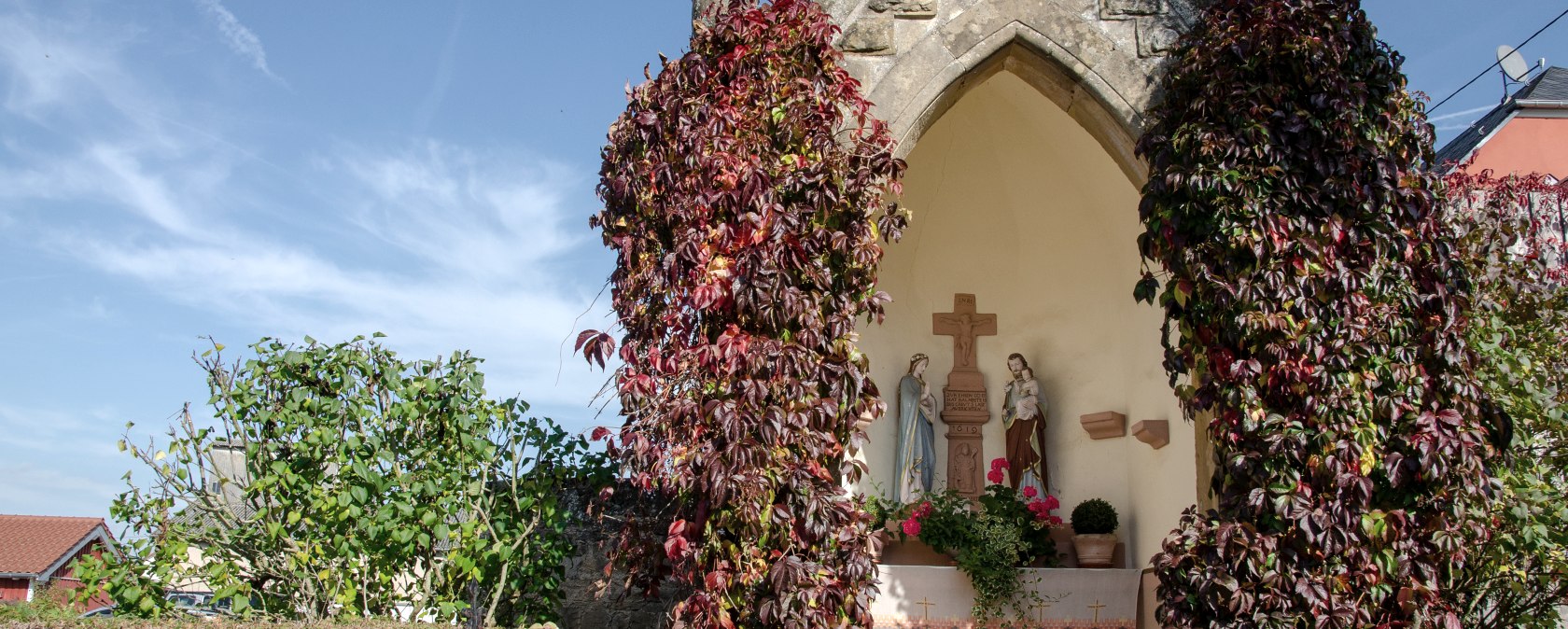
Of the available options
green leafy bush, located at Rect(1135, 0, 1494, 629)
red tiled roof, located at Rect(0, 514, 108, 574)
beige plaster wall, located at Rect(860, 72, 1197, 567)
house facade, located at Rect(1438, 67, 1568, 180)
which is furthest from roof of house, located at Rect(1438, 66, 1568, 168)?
red tiled roof, located at Rect(0, 514, 108, 574)

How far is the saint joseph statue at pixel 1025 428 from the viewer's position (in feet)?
22.2

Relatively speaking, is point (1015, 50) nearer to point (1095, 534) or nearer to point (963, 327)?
point (963, 327)

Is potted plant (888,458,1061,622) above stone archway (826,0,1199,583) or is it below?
below

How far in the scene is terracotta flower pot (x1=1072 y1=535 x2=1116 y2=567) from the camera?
6.25m

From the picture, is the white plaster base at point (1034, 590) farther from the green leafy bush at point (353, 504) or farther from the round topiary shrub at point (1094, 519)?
the green leafy bush at point (353, 504)

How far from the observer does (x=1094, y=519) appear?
20.7 feet

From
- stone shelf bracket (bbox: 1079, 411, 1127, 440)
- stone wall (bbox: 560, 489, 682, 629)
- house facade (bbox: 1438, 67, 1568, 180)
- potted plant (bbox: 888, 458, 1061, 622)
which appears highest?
house facade (bbox: 1438, 67, 1568, 180)

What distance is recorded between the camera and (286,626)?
420 centimetres

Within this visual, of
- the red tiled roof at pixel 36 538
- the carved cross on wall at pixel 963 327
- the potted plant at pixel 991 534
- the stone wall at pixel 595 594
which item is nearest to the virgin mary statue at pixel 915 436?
the carved cross on wall at pixel 963 327

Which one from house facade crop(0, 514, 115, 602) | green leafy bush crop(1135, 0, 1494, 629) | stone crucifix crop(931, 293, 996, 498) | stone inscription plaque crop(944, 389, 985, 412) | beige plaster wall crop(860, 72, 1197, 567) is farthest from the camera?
house facade crop(0, 514, 115, 602)

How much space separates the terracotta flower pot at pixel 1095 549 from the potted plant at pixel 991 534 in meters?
0.14

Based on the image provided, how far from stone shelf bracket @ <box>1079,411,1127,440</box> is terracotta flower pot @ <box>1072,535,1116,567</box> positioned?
61 centimetres

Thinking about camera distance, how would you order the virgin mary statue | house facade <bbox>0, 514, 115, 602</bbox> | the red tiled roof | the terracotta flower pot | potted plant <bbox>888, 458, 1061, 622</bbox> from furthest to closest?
the red tiled roof < house facade <bbox>0, 514, 115, 602</bbox> < the virgin mary statue < the terracotta flower pot < potted plant <bbox>888, 458, 1061, 622</bbox>

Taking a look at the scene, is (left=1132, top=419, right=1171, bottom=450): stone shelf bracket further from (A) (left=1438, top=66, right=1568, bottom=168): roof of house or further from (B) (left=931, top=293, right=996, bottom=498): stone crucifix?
(A) (left=1438, top=66, right=1568, bottom=168): roof of house
